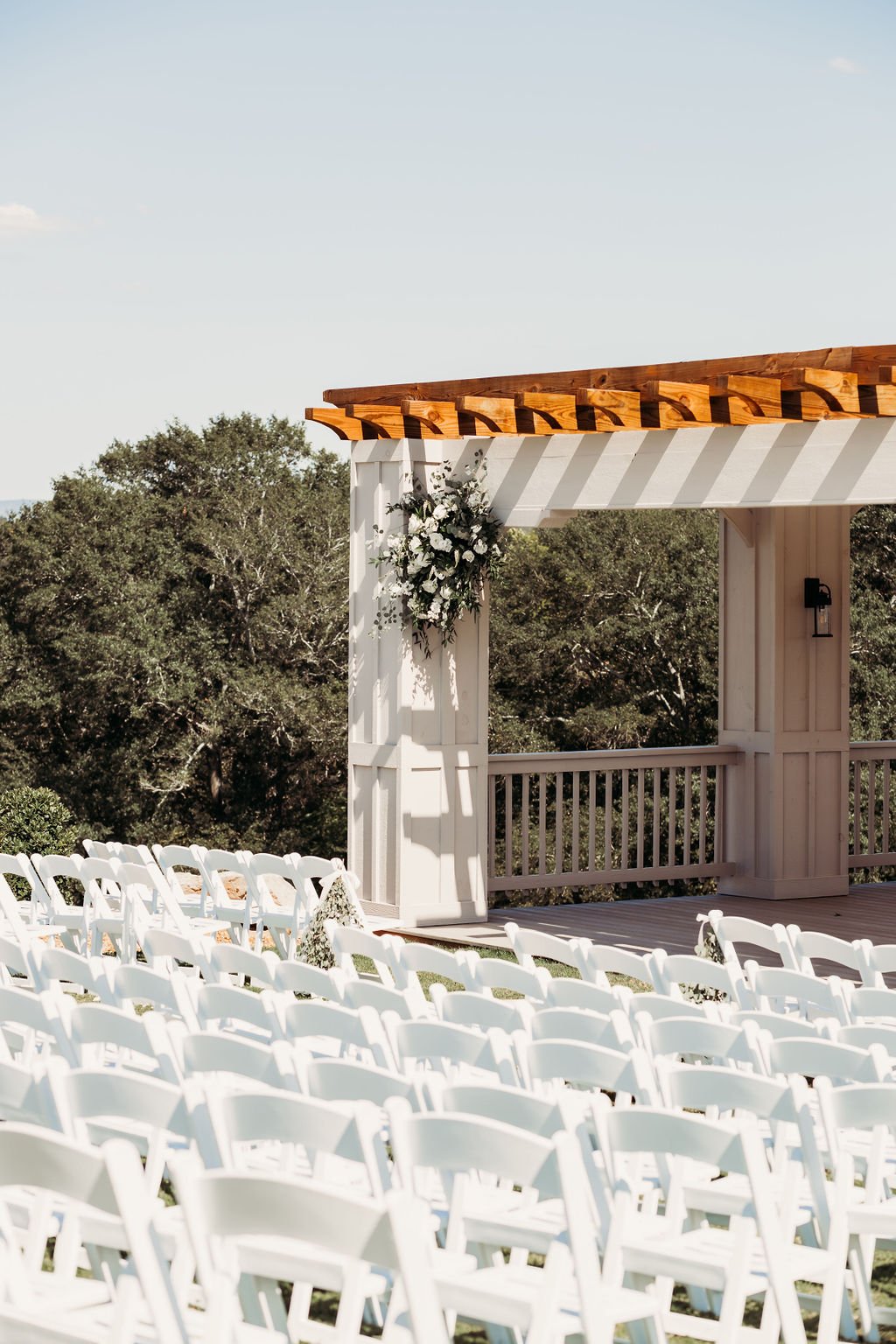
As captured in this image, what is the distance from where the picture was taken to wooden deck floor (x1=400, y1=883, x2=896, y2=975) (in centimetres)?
940

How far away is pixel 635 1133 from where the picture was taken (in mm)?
3002

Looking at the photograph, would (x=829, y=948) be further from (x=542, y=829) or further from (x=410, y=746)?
(x=542, y=829)

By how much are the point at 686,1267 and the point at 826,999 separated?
168 centimetres

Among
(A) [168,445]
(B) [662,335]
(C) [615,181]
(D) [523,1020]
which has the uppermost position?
(C) [615,181]

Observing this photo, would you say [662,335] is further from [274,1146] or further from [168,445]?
[274,1146]

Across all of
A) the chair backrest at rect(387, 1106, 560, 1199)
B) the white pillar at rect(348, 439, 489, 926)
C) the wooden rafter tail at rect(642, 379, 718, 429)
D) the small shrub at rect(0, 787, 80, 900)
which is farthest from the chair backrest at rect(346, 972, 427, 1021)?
the small shrub at rect(0, 787, 80, 900)

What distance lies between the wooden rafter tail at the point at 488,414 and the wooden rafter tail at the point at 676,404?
848mm

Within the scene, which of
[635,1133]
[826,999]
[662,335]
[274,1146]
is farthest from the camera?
[662,335]

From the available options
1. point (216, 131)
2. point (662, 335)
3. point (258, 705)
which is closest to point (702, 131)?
point (662, 335)

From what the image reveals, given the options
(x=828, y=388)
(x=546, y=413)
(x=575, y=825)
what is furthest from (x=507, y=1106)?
(x=575, y=825)

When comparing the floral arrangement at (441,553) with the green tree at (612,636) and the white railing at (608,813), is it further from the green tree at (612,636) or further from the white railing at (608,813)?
the green tree at (612,636)

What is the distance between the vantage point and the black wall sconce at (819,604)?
10.7 meters

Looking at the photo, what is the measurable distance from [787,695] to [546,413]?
297cm

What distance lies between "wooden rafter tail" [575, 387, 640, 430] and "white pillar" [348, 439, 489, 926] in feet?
4.83
